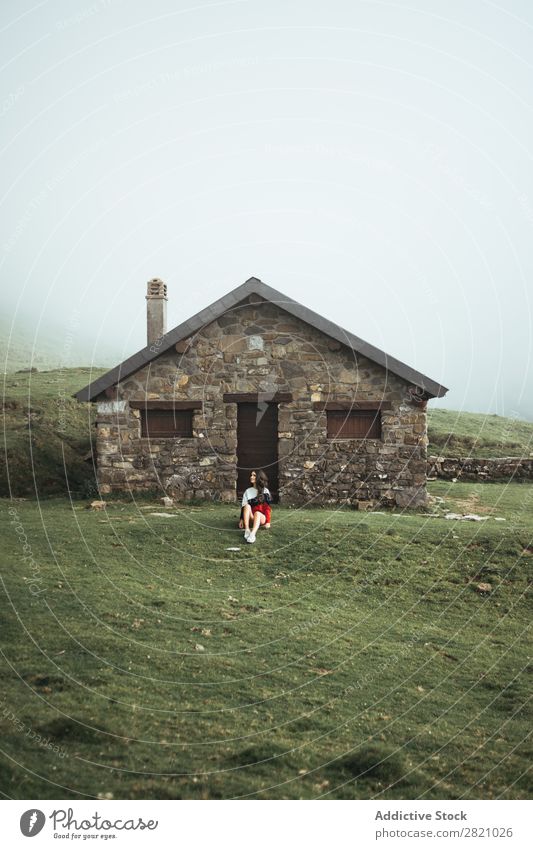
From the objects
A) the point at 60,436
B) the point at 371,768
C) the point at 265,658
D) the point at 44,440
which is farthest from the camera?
the point at 60,436

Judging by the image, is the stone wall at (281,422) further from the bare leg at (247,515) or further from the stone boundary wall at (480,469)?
the stone boundary wall at (480,469)

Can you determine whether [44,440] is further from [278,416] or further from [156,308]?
[278,416]

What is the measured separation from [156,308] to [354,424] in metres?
8.21

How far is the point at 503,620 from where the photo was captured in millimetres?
14672

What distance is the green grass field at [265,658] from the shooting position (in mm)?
8578

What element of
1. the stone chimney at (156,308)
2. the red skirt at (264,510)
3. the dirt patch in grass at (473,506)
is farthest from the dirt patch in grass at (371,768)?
the stone chimney at (156,308)

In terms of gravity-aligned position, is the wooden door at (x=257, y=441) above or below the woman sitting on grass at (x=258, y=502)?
above

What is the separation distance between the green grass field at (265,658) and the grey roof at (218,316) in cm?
453

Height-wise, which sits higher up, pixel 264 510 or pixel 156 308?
pixel 156 308

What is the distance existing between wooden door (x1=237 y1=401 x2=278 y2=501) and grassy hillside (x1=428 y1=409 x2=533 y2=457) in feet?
41.1

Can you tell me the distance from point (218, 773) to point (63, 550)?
910 centimetres

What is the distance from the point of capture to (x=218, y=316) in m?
23.0

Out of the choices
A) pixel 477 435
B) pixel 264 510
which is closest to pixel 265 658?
pixel 264 510

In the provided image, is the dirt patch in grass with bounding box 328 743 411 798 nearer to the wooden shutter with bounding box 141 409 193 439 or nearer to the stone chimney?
the wooden shutter with bounding box 141 409 193 439
